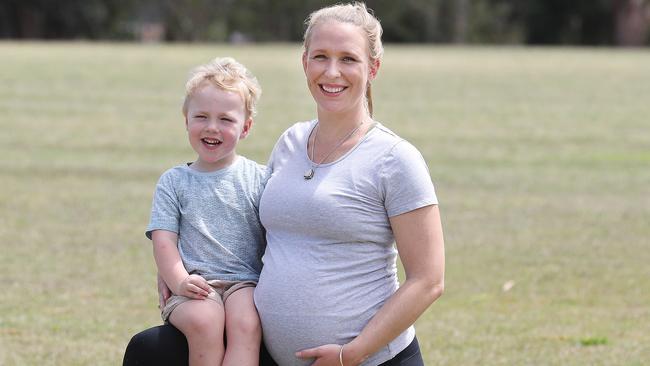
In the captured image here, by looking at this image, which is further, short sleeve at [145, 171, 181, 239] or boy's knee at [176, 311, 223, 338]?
short sleeve at [145, 171, 181, 239]

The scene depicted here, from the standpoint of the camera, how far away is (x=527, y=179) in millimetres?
14180

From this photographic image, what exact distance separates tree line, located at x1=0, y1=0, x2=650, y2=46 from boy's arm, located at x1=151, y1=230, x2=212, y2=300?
58442 millimetres

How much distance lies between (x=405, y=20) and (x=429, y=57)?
29.6 meters

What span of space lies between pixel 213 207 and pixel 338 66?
641 mm

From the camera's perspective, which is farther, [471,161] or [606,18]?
[606,18]

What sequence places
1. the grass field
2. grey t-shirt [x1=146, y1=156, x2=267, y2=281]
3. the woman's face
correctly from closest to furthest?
the woman's face → grey t-shirt [x1=146, y1=156, x2=267, y2=281] → the grass field

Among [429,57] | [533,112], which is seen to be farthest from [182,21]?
[533,112]

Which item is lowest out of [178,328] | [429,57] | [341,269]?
[429,57]

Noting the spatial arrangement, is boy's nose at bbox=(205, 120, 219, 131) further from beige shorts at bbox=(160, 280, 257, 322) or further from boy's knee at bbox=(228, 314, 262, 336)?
boy's knee at bbox=(228, 314, 262, 336)

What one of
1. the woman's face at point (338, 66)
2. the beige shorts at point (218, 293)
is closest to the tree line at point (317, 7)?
the beige shorts at point (218, 293)

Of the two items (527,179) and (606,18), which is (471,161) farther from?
(606,18)

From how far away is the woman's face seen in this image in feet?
13.0

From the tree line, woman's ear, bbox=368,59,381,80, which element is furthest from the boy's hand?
the tree line

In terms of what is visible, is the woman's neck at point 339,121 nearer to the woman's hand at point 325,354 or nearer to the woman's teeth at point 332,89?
the woman's teeth at point 332,89
